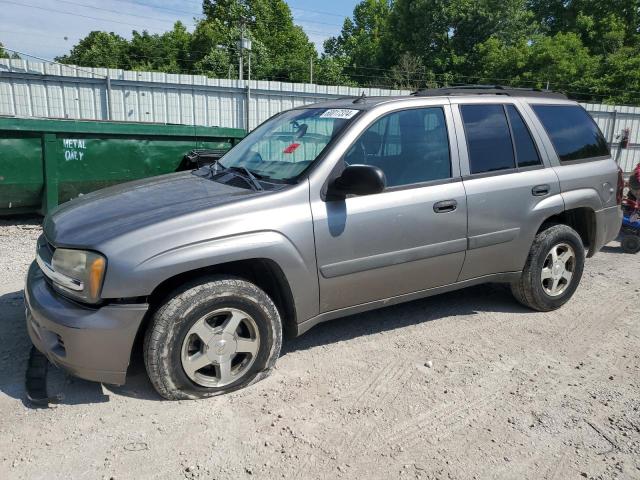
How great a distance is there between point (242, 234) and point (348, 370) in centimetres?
123

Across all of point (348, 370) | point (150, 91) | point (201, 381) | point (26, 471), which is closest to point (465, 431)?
point (348, 370)

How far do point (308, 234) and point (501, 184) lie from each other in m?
1.75

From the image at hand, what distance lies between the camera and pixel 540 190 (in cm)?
434

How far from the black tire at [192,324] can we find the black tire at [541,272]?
93.0 inches

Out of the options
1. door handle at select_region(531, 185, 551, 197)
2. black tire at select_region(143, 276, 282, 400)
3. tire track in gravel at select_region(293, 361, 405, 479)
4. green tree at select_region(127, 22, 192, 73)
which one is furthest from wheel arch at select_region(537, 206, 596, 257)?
green tree at select_region(127, 22, 192, 73)

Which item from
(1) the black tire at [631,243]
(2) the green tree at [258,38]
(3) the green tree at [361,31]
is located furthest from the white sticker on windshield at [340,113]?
(3) the green tree at [361,31]

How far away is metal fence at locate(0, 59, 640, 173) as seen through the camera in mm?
11805

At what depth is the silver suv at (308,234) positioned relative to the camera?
2.90 metres

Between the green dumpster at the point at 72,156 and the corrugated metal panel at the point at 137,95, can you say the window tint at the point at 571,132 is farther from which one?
the corrugated metal panel at the point at 137,95

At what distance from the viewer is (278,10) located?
4672 cm

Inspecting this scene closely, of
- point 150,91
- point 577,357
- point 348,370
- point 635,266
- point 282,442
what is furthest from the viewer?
point 150,91

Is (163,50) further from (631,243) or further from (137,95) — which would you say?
(631,243)

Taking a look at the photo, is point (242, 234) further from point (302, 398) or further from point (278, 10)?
point (278, 10)

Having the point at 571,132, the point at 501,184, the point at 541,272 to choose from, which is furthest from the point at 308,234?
the point at 571,132
